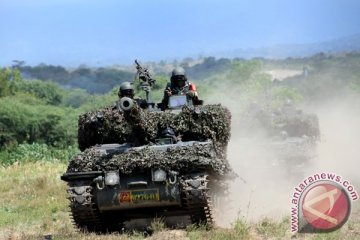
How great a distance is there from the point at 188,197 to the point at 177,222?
6.79ft

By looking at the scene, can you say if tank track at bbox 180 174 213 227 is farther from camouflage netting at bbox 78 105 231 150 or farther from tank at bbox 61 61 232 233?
camouflage netting at bbox 78 105 231 150

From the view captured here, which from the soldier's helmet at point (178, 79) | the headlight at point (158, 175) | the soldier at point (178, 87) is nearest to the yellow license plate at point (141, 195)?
the headlight at point (158, 175)

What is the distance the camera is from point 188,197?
1116cm

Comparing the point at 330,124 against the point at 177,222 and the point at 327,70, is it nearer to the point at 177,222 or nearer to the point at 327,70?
the point at 177,222

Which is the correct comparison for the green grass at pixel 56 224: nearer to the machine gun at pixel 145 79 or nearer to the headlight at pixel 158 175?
the headlight at pixel 158 175

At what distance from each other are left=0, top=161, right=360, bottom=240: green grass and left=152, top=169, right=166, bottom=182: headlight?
82cm

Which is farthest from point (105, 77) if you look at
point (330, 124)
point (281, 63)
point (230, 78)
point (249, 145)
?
point (249, 145)

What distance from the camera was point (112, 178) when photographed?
11.4 meters

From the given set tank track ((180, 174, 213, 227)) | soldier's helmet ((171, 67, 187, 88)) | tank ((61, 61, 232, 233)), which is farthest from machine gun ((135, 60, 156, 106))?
tank track ((180, 174, 213, 227))

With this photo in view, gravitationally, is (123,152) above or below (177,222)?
above

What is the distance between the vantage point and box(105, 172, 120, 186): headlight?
11422 millimetres

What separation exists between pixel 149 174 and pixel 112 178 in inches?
22.3

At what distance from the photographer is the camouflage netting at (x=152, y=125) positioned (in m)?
12.8

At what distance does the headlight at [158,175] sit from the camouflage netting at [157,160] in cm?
8
